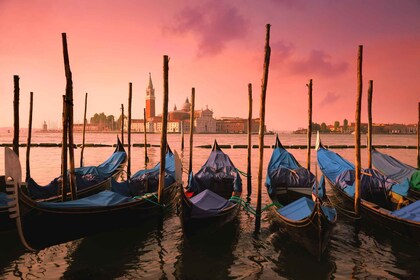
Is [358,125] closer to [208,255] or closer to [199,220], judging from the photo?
[199,220]

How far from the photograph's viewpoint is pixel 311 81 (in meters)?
12.3

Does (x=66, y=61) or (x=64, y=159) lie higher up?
(x=66, y=61)

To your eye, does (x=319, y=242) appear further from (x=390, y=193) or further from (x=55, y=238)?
Answer: (x=55, y=238)

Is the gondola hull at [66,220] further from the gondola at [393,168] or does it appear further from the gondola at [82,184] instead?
the gondola at [393,168]

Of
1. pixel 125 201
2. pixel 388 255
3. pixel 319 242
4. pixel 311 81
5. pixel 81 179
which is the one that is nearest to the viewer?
pixel 319 242

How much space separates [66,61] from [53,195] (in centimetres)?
372

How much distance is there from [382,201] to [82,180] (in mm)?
8992

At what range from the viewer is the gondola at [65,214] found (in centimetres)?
509

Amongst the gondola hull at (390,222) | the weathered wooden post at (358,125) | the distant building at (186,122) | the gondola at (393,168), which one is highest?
the distant building at (186,122)

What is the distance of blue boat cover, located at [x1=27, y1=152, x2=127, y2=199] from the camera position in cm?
856

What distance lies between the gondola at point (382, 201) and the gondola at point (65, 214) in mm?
4814

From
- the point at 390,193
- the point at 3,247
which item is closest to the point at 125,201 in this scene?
the point at 3,247

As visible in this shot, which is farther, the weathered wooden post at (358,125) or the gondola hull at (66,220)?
the weathered wooden post at (358,125)

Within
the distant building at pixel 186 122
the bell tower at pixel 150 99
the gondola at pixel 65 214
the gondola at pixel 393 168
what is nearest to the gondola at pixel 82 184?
the gondola at pixel 65 214
